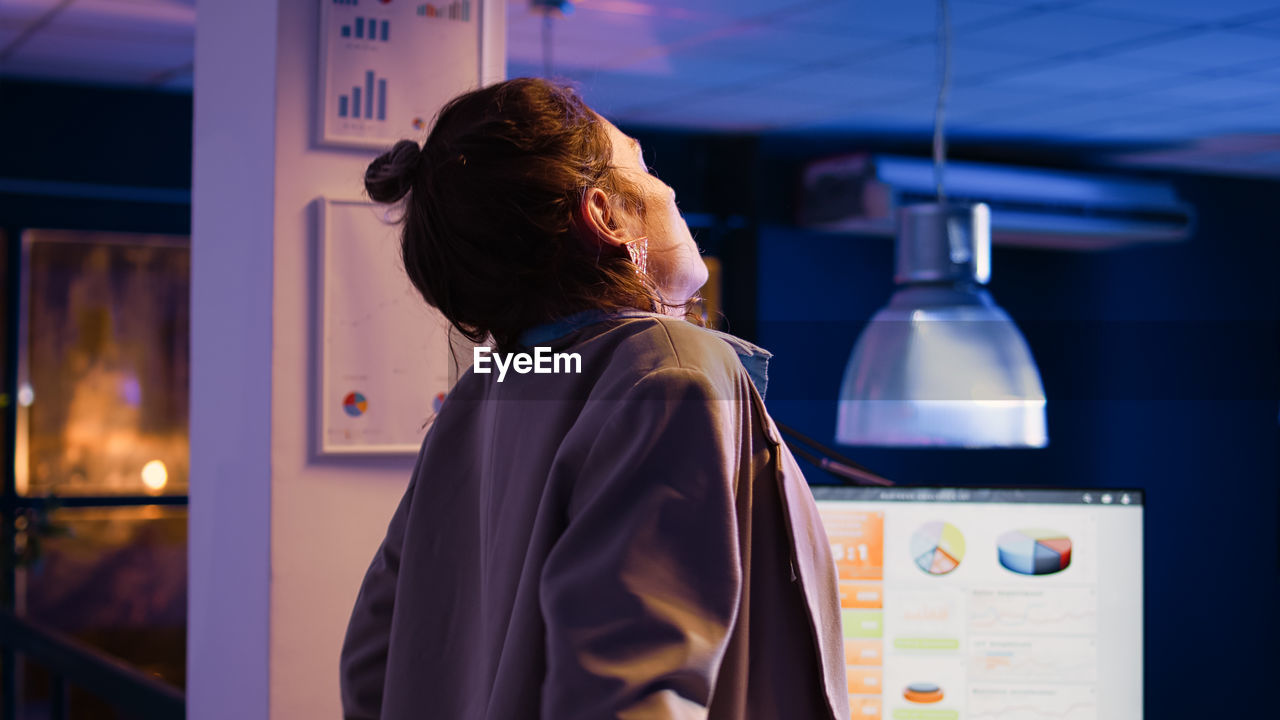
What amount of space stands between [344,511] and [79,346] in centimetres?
399

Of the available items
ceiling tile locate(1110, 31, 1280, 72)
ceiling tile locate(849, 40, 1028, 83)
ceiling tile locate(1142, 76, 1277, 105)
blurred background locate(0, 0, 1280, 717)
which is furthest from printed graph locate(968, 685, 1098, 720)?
ceiling tile locate(1142, 76, 1277, 105)

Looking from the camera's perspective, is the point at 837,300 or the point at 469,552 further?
the point at 837,300

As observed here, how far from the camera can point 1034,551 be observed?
146cm

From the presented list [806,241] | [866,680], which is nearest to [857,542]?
[866,680]

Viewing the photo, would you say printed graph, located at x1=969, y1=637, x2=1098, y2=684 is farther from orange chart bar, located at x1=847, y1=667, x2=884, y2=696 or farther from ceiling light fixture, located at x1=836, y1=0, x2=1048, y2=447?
ceiling light fixture, located at x1=836, y1=0, x2=1048, y2=447

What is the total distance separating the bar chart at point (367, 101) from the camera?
5.89 ft

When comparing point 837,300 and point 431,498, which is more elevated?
point 837,300

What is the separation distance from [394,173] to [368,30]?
0.89m

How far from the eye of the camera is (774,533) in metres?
0.89

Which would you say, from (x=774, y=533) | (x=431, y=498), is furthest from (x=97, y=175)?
(x=774, y=533)

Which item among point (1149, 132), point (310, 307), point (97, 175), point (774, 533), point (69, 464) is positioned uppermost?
point (1149, 132)

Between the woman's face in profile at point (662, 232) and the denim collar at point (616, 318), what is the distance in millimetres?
50

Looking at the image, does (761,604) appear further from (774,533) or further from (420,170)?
(420,170)

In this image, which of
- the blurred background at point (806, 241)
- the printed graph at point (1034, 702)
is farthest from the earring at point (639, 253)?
the blurred background at point (806, 241)
